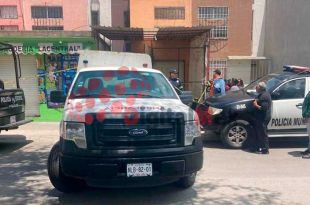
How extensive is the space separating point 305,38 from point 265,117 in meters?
8.28

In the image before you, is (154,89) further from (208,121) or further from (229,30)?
(229,30)

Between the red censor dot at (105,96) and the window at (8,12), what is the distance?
109 ft

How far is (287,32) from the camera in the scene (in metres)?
17.9

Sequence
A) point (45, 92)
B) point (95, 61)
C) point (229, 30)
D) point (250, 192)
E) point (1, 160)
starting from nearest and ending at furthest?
point (250, 192) < point (1, 160) < point (95, 61) < point (45, 92) < point (229, 30)

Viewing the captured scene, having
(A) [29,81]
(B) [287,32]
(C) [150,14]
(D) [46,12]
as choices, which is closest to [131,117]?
(A) [29,81]

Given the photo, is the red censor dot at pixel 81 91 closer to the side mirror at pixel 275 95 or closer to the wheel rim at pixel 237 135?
the wheel rim at pixel 237 135

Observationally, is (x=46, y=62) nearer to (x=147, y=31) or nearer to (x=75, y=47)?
(x=75, y=47)

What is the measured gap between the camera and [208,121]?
27.7 ft

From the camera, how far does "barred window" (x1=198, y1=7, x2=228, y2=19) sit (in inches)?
946

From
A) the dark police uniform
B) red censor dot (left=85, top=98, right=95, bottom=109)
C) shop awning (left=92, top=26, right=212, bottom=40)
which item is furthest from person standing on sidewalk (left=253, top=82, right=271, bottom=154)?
shop awning (left=92, top=26, right=212, bottom=40)

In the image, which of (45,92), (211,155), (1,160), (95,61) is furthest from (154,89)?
(45,92)

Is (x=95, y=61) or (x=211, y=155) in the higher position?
(x=95, y=61)

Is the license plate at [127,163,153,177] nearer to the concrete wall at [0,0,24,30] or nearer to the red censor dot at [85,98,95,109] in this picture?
the red censor dot at [85,98,95,109]

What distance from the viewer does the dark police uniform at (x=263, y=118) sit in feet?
25.3
